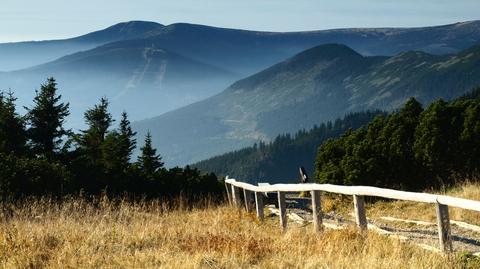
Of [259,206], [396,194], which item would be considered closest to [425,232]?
[396,194]

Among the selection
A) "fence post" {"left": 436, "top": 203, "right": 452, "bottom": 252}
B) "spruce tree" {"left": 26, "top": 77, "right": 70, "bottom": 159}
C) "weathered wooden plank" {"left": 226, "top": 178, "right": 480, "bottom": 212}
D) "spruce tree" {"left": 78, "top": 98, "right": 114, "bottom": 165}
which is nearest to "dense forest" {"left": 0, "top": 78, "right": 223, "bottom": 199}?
"spruce tree" {"left": 26, "top": 77, "right": 70, "bottom": 159}

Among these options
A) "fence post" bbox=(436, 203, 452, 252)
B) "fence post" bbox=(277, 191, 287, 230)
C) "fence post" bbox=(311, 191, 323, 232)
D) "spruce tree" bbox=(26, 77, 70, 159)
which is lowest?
"spruce tree" bbox=(26, 77, 70, 159)

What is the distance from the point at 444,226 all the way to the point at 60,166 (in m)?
28.1

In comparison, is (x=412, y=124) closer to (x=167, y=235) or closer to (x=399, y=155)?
(x=399, y=155)

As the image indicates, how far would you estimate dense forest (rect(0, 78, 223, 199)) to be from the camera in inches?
1055

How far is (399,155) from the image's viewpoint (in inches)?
1267

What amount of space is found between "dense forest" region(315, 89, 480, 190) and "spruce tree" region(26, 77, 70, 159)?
90.6 feet

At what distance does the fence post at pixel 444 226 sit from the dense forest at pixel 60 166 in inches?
788

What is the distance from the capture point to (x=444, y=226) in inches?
315

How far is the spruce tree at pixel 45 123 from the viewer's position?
48844mm

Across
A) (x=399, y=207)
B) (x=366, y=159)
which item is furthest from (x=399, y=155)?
(x=399, y=207)

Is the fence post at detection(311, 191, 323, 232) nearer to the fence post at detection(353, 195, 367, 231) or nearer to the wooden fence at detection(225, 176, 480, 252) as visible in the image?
the wooden fence at detection(225, 176, 480, 252)

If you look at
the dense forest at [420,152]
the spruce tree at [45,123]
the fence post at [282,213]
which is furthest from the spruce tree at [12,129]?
the fence post at [282,213]

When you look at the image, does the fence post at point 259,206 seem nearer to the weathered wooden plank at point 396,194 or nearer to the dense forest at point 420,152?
the weathered wooden plank at point 396,194
